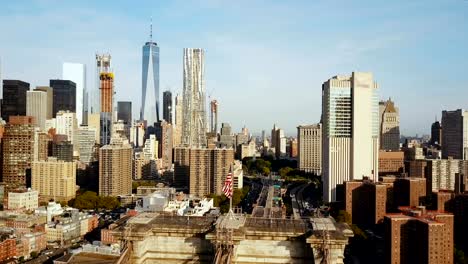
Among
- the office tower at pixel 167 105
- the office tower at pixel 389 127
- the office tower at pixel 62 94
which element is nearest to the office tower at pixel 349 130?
the office tower at pixel 389 127

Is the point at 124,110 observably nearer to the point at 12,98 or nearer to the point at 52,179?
the point at 12,98

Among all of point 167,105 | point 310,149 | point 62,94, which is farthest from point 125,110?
point 310,149

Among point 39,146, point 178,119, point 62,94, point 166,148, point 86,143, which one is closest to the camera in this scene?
point 39,146

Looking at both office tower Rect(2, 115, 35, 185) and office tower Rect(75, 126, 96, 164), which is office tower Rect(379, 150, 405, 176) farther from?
office tower Rect(75, 126, 96, 164)

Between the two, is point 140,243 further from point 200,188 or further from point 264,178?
point 264,178

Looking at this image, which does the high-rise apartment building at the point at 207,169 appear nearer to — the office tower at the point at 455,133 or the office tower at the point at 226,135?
the office tower at the point at 455,133

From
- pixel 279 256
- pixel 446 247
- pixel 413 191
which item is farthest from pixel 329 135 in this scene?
pixel 279 256

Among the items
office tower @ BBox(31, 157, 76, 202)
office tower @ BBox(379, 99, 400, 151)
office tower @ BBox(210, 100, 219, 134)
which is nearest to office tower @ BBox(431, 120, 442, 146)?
office tower @ BBox(379, 99, 400, 151)

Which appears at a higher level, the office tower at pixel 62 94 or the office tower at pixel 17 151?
the office tower at pixel 62 94
